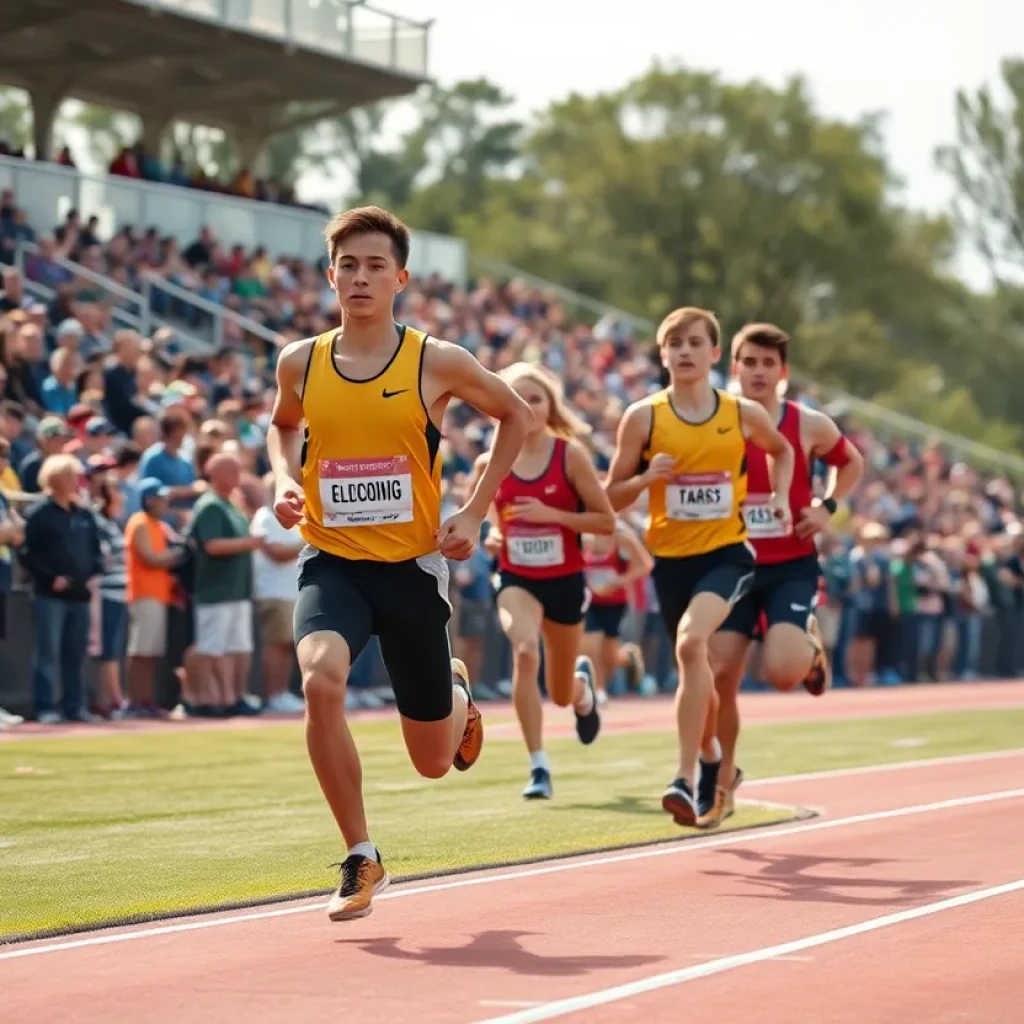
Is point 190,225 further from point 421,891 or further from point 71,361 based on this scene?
point 421,891

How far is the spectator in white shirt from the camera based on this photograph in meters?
19.8

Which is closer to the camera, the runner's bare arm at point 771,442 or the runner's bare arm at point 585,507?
the runner's bare arm at point 771,442

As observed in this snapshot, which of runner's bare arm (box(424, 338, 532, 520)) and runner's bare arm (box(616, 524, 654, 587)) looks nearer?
runner's bare arm (box(424, 338, 532, 520))

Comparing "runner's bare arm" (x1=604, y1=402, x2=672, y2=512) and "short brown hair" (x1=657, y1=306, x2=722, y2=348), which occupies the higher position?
"short brown hair" (x1=657, y1=306, x2=722, y2=348)

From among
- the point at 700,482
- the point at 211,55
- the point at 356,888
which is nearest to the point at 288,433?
the point at 356,888

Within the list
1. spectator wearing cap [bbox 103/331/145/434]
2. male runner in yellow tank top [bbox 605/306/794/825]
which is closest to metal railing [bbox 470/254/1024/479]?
spectator wearing cap [bbox 103/331/145/434]

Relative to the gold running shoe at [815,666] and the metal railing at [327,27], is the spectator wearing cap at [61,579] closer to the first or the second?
the gold running shoe at [815,666]

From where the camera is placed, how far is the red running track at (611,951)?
21.1 ft

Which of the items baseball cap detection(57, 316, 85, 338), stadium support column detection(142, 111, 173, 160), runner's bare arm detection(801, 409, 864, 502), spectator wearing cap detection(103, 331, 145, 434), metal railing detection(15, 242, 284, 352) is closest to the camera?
runner's bare arm detection(801, 409, 864, 502)

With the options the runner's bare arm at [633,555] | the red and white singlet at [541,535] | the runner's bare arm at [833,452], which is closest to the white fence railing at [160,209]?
the runner's bare arm at [633,555]

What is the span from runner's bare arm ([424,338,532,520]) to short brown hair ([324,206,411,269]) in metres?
0.38

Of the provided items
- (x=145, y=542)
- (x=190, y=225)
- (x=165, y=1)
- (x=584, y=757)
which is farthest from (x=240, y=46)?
(x=584, y=757)

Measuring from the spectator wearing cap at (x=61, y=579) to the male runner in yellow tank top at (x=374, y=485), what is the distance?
9409mm

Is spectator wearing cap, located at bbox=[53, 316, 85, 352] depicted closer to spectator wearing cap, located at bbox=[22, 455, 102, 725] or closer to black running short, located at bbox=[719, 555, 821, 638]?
spectator wearing cap, located at bbox=[22, 455, 102, 725]
